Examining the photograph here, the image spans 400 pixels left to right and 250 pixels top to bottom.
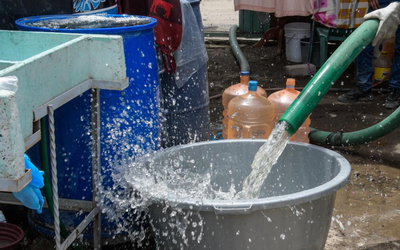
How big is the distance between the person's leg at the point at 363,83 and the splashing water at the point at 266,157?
3082 millimetres

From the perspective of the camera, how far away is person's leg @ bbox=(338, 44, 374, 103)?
5.43 m

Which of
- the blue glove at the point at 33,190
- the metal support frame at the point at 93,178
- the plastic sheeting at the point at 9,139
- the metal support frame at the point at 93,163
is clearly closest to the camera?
the plastic sheeting at the point at 9,139

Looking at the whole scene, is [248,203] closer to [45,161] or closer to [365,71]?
[45,161]

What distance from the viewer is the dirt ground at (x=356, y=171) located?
302 centimetres

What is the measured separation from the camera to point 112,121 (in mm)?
2627

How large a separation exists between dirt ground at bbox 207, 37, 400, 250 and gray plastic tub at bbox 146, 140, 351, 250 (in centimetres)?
62

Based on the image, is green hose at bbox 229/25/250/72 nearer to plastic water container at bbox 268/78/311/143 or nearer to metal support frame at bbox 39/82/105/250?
plastic water container at bbox 268/78/311/143

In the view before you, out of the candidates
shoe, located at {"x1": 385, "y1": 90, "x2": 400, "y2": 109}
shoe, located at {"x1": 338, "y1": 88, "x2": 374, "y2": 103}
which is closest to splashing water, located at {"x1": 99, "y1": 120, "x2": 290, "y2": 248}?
shoe, located at {"x1": 385, "y1": 90, "x2": 400, "y2": 109}

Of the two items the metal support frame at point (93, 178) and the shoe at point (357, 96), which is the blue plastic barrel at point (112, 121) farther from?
the shoe at point (357, 96)

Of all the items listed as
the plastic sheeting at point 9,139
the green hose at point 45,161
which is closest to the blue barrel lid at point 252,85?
the green hose at point 45,161

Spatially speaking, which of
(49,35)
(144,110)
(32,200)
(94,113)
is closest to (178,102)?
(144,110)

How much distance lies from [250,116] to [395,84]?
2249 mm

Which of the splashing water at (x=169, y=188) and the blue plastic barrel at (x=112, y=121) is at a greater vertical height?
the blue plastic barrel at (x=112, y=121)

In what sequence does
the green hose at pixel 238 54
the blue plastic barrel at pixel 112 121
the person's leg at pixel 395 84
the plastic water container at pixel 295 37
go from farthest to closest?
the plastic water container at pixel 295 37
the green hose at pixel 238 54
the person's leg at pixel 395 84
the blue plastic barrel at pixel 112 121
